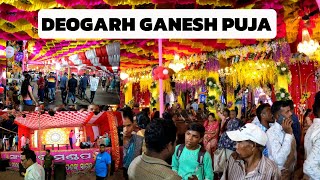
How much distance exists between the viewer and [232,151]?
3723 millimetres

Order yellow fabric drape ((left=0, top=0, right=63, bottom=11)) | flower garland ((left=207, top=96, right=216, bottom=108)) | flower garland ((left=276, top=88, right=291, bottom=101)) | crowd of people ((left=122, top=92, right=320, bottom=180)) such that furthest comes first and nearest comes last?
flower garland ((left=207, top=96, right=216, bottom=108)) → flower garland ((left=276, top=88, right=291, bottom=101)) → yellow fabric drape ((left=0, top=0, right=63, bottom=11)) → crowd of people ((left=122, top=92, right=320, bottom=180))

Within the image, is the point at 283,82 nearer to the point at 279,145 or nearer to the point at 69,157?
the point at 69,157

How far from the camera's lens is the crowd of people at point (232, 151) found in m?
2.50

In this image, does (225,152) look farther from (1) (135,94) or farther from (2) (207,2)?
(1) (135,94)

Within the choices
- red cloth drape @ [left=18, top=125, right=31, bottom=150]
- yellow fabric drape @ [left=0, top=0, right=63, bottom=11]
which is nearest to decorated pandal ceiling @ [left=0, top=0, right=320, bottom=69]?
yellow fabric drape @ [left=0, top=0, right=63, bottom=11]

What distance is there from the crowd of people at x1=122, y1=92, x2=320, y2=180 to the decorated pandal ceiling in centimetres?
237

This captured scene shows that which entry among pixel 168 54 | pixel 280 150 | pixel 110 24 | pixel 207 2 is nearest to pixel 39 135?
pixel 110 24

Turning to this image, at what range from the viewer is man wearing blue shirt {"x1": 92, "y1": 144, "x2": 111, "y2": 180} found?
5273mm

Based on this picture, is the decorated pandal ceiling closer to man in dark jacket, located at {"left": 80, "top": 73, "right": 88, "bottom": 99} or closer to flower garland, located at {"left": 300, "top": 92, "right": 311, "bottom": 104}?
man in dark jacket, located at {"left": 80, "top": 73, "right": 88, "bottom": 99}

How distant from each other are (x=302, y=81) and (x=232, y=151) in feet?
27.5

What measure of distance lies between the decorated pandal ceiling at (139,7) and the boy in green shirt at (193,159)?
239 cm

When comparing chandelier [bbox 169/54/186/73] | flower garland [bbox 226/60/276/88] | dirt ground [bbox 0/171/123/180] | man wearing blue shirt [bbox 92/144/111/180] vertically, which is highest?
chandelier [bbox 169/54/186/73]

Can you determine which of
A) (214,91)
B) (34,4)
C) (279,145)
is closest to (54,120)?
(279,145)

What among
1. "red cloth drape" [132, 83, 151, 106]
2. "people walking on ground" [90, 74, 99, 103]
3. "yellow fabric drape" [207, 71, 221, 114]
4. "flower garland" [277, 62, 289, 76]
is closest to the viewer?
"people walking on ground" [90, 74, 99, 103]
